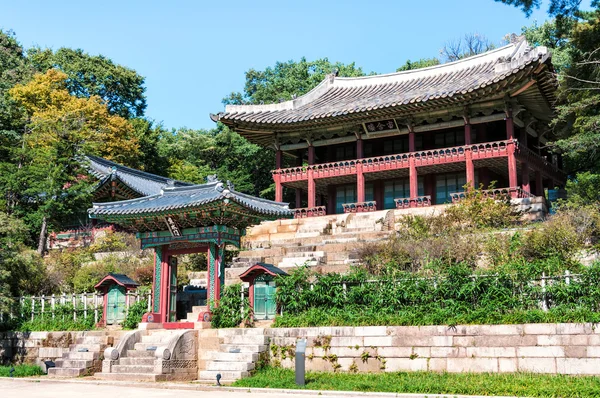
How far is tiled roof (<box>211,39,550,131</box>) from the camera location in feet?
96.6

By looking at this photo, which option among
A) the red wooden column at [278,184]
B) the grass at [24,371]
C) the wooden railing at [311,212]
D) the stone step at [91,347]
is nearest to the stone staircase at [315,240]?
the wooden railing at [311,212]

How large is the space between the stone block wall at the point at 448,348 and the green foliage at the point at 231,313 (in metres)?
1.47

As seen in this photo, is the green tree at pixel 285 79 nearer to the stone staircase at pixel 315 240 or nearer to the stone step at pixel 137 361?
the stone staircase at pixel 315 240

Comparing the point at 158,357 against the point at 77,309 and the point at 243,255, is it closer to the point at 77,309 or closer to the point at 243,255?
the point at 77,309

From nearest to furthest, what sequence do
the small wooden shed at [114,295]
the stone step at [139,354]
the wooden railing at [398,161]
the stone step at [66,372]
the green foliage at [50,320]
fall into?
the stone step at [139,354]
the stone step at [66,372]
the small wooden shed at [114,295]
the green foliage at [50,320]
the wooden railing at [398,161]

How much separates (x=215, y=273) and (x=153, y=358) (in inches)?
120

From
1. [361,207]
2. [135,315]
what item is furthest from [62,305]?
[361,207]

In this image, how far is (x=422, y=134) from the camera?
3478 centimetres

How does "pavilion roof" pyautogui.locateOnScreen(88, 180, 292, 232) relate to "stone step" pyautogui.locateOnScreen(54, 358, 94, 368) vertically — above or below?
above

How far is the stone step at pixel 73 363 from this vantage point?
18.1 m

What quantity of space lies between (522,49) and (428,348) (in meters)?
23.5

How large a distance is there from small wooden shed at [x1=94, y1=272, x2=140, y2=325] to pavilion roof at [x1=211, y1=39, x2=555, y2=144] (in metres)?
15.0

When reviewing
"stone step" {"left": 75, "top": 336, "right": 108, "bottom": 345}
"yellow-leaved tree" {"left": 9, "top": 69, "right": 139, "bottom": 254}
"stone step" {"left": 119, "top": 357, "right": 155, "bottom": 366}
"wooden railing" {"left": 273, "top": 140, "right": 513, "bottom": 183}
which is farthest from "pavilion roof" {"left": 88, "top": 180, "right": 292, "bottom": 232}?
"yellow-leaved tree" {"left": 9, "top": 69, "right": 139, "bottom": 254}

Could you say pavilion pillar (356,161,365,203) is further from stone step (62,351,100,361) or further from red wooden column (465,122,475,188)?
stone step (62,351,100,361)
